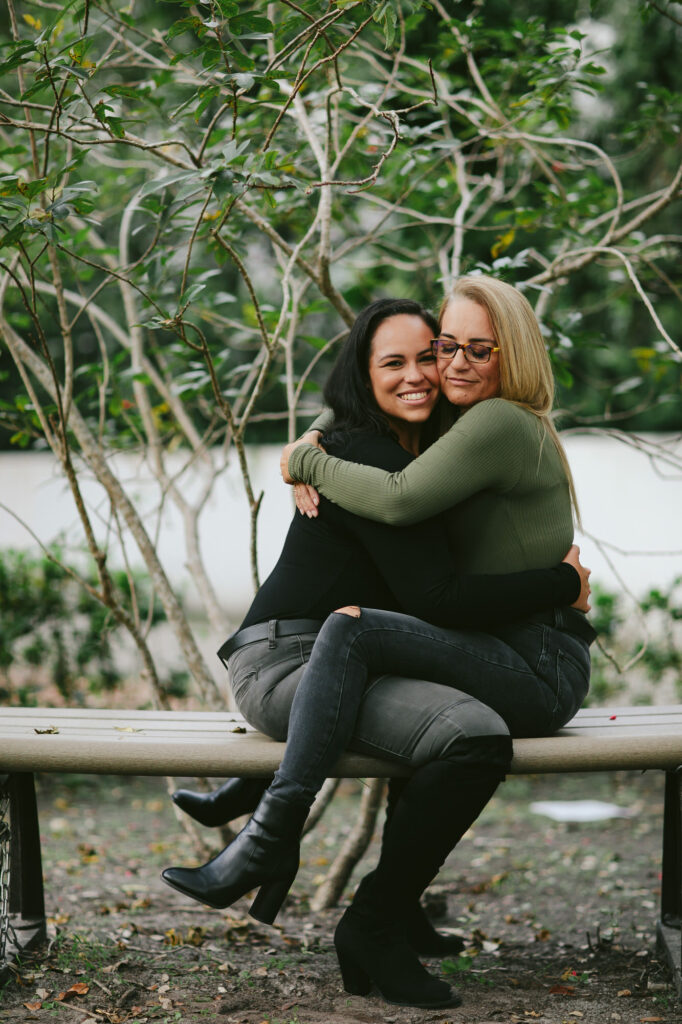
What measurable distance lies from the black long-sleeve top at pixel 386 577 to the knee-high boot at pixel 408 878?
397mm

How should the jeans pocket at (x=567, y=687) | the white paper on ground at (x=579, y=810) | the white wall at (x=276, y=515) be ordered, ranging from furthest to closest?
the white wall at (x=276, y=515) → the white paper on ground at (x=579, y=810) → the jeans pocket at (x=567, y=687)

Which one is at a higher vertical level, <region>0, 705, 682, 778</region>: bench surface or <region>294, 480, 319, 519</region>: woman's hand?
<region>294, 480, 319, 519</region>: woman's hand

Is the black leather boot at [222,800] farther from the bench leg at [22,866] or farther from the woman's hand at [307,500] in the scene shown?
the woman's hand at [307,500]

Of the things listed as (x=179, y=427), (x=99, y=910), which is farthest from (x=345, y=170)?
(x=99, y=910)

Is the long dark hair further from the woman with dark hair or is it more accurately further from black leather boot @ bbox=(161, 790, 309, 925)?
black leather boot @ bbox=(161, 790, 309, 925)

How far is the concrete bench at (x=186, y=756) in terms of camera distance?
251 cm

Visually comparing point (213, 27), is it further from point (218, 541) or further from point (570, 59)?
point (218, 541)

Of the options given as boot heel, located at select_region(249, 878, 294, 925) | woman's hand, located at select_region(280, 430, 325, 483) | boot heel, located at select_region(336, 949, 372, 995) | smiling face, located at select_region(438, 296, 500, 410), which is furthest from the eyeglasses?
boot heel, located at select_region(336, 949, 372, 995)

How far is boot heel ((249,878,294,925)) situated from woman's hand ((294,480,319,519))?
904mm

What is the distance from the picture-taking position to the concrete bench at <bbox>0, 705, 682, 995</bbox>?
8.24 feet

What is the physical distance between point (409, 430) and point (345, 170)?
167 cm

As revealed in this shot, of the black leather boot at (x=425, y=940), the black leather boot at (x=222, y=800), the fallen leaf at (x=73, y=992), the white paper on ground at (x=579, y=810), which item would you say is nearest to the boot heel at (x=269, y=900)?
the black leather boot at (x=222, y=800)

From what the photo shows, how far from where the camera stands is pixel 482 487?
2.55 meters

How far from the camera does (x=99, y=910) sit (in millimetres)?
3449
